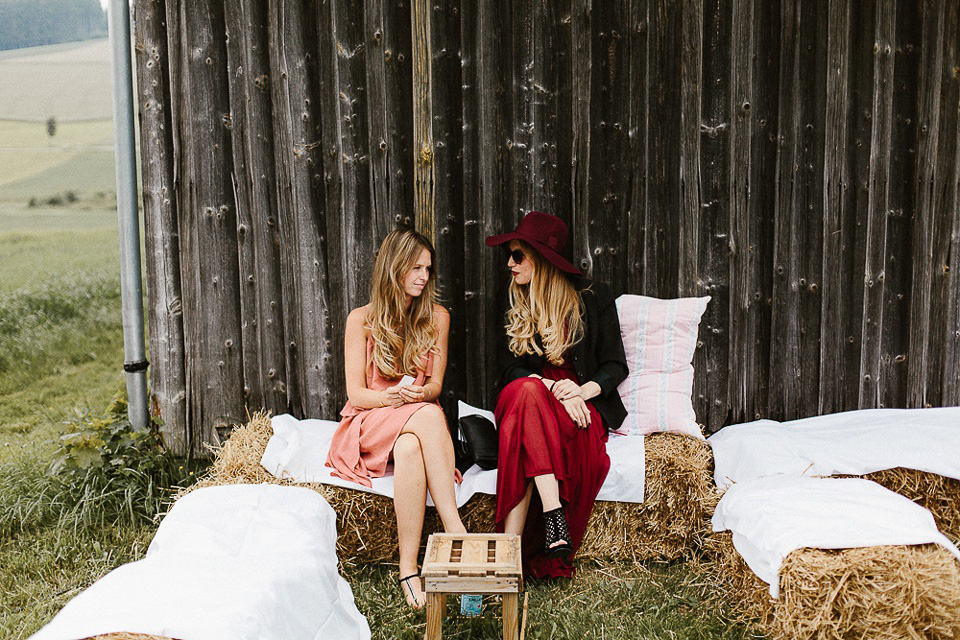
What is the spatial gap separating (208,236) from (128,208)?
474mm

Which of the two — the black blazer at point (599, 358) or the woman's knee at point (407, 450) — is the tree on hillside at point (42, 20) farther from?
the woman's knee at point (407, 450)

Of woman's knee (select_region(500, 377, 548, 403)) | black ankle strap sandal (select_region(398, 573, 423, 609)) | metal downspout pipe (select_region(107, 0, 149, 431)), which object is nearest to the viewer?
black ankle strap sandal (select_region(398, 573, 423, 609))

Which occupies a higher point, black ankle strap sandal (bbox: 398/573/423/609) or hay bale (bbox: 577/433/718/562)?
hay bale (bbox: 577/433/718/562)

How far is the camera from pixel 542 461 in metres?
3.20

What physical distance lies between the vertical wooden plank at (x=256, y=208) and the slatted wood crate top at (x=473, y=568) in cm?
201

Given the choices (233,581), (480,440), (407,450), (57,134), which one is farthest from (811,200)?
(57,134)

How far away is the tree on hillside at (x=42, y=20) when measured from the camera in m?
7.09

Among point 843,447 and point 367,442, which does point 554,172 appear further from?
point 843,447

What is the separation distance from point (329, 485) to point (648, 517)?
153cm

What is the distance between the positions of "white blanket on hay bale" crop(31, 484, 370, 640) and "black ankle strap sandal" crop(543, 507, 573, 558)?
868 mm

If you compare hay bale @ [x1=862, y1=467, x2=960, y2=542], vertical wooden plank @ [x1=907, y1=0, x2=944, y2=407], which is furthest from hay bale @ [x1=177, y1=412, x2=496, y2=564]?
vertical wooden plank @ [x1=907, y1=0, x2=944, y2=407]

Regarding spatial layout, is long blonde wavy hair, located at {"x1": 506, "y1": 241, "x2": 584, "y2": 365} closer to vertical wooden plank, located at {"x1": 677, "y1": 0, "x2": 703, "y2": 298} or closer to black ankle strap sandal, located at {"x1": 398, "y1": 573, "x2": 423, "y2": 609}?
vertical wooden plank, located at {"x1": 677, "y1": 0, "x2": 703, "y2": 298}

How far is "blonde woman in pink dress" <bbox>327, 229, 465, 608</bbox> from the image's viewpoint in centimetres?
320

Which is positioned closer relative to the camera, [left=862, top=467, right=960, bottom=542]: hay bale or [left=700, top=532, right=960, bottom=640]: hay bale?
[left=700, top=532, right=960, bottom=640]: hay bale
